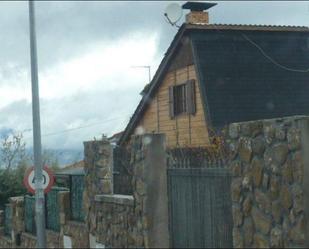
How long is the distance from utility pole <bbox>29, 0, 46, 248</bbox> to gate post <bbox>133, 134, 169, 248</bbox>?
4.39 m

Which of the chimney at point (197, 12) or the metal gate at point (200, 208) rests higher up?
the chimney at point (197, 12)

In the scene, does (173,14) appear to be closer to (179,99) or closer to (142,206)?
(179,99)

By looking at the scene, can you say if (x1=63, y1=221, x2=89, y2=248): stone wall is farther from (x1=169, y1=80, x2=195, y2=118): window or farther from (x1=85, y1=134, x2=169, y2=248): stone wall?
(x1=169, y1=80, x2=195, y2=118): window

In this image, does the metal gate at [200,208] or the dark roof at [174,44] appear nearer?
the metal gate at [200,208]

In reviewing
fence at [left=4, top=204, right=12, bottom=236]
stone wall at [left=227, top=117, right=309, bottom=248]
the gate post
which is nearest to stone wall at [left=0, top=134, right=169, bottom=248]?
the gate post

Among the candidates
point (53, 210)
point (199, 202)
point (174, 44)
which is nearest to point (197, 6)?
point (174, 44)

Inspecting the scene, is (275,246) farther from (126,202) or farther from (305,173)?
(126,202)

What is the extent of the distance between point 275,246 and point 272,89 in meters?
15.6

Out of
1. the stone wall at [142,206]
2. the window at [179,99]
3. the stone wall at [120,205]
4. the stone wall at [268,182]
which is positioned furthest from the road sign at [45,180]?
the window at [179,99]

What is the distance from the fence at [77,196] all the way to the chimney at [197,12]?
11.0 meters

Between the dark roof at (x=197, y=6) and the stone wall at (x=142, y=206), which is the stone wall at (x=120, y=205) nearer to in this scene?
the stone wall at (x=142, y=206)

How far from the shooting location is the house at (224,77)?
842 inches

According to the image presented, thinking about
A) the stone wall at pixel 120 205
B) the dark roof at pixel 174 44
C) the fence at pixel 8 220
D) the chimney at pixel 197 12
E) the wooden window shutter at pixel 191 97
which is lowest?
the fence at pixel 8 220

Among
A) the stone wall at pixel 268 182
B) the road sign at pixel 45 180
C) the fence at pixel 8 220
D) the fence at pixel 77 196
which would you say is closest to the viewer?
the stone wall at pixel 268 182
